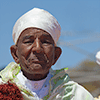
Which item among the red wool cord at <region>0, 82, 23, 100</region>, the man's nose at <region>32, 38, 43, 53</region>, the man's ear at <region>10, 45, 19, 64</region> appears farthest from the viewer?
the man's ear at <region>10, 45, 19, 64</region>

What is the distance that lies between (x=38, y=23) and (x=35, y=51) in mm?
291

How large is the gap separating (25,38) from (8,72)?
15.1 inches

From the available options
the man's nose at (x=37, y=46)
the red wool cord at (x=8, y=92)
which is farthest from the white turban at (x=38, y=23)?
the red wool cord at (x=8, y=92)

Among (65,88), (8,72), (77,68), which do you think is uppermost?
(8,72)

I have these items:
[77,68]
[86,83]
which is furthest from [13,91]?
[77,68]

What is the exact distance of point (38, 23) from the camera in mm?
2561

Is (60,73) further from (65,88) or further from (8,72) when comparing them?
(8,72)

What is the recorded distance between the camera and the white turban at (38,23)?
101 inches

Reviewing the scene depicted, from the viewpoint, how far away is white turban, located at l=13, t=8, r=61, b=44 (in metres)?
2.57

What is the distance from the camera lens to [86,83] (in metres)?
13.3

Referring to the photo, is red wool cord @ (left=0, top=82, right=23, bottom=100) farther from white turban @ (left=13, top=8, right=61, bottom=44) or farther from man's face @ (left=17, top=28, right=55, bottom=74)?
white turban @ (left=13, top=8, right=61, bottom=44)

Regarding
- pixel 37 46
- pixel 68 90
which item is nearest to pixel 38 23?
pixel 37 46

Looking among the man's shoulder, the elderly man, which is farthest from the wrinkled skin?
the man's shoulder

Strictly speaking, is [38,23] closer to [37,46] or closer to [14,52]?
[37,46]
